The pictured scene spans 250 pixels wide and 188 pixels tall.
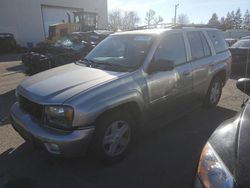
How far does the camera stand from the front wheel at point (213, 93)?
226 inches

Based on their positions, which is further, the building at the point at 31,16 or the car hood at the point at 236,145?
the building at the point at 31,16

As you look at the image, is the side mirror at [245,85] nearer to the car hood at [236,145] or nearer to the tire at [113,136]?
the car hood at [236,145]

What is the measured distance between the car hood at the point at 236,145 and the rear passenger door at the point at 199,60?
8.22 ft

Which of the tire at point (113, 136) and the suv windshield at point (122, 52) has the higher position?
the suv windshield at point (122, 52)

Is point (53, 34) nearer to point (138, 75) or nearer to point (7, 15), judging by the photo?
point (7, 15)

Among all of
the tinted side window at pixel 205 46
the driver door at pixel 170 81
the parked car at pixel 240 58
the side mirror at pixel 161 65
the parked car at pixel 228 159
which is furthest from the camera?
the parked car at pixel 240 58

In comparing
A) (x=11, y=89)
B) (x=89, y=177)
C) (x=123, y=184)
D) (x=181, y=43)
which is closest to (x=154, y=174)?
(x=123, y=184)

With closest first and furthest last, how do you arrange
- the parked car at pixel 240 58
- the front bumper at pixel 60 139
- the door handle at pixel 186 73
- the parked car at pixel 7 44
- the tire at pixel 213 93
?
the front bumper at pixel 60 139 < the door handle at pixel 186 73 < the tire at pixel 213 93 < the parked car at pixel 240 58 < the parked car at pixel 7 44

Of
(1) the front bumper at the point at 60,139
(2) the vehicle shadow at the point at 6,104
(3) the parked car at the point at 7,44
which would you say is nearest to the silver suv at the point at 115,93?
(1) the front bumper at the point at 60,139

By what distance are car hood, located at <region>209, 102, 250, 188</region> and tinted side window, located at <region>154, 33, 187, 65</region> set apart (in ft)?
6.46

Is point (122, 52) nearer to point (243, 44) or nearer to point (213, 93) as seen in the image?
point (213, 93)

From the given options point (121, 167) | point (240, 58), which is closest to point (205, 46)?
point (121, 167)

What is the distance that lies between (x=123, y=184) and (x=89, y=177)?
47cm

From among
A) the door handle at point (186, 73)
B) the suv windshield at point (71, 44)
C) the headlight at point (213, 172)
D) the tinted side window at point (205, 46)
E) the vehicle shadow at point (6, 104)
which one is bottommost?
the vehicle shadow at point (6, 104)
